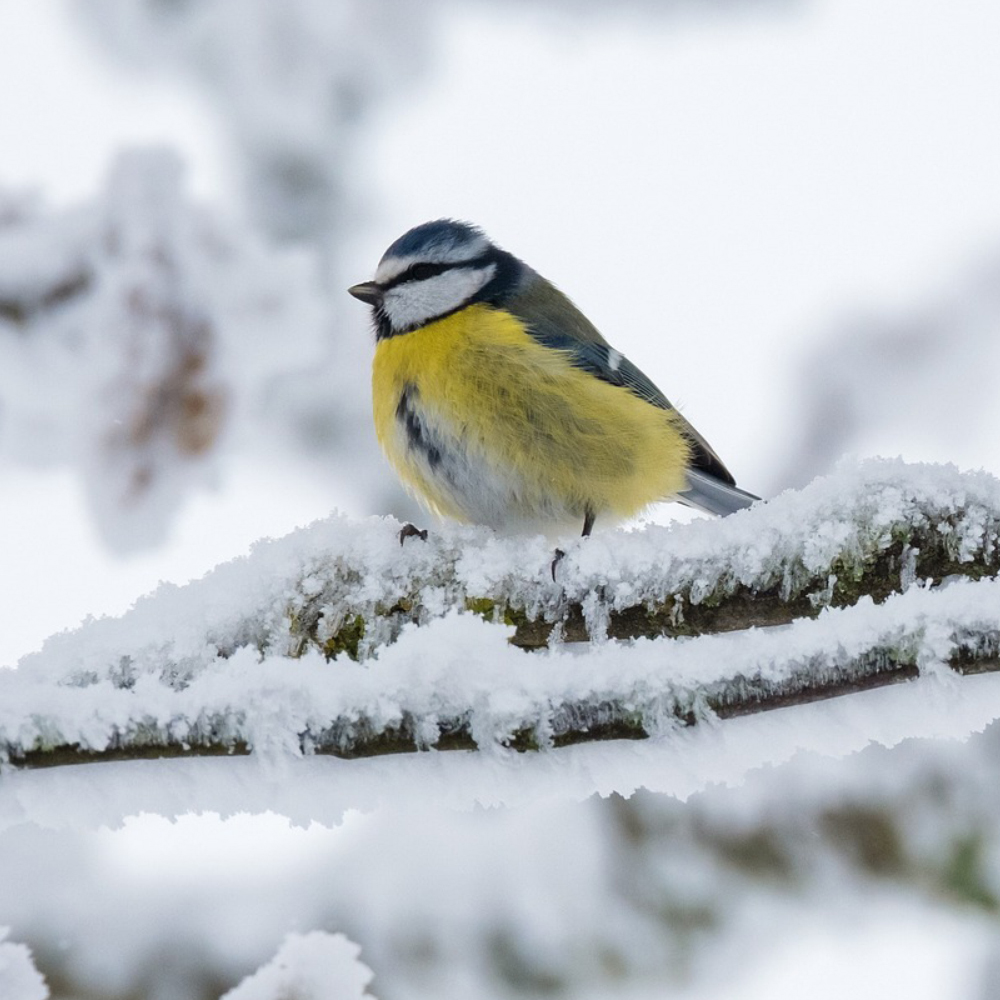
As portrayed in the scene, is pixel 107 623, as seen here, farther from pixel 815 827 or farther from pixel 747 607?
pixel 815 827

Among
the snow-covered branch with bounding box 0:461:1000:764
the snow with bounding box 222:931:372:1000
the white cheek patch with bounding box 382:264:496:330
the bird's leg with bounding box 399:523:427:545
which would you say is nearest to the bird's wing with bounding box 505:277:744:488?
the white cheek patch with bounding box 382:264:496:330

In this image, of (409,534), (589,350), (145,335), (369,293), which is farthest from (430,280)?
(409,534)

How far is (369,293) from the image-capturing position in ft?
9.11

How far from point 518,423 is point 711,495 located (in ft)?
2.07

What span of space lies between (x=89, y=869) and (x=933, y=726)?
71.1 inches

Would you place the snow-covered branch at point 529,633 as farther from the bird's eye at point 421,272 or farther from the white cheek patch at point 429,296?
the bird's eye at point 421,272

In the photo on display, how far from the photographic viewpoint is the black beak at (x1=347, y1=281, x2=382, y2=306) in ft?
9.10

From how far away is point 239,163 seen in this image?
348 cm

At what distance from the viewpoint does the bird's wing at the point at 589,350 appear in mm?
2566

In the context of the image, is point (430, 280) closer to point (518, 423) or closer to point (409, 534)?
point (518, 423)

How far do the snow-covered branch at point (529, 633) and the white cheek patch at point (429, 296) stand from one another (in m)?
1.19

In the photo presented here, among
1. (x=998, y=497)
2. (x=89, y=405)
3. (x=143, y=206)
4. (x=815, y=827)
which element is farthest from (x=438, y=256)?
(x=998, y=497)

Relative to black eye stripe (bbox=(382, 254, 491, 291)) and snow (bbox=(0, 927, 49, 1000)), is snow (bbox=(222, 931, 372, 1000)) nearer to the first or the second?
snow (bbox=(0, 927, 49, 1000))

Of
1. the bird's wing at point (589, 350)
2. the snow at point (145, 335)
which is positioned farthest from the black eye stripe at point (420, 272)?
the snow at point (145, 335)
